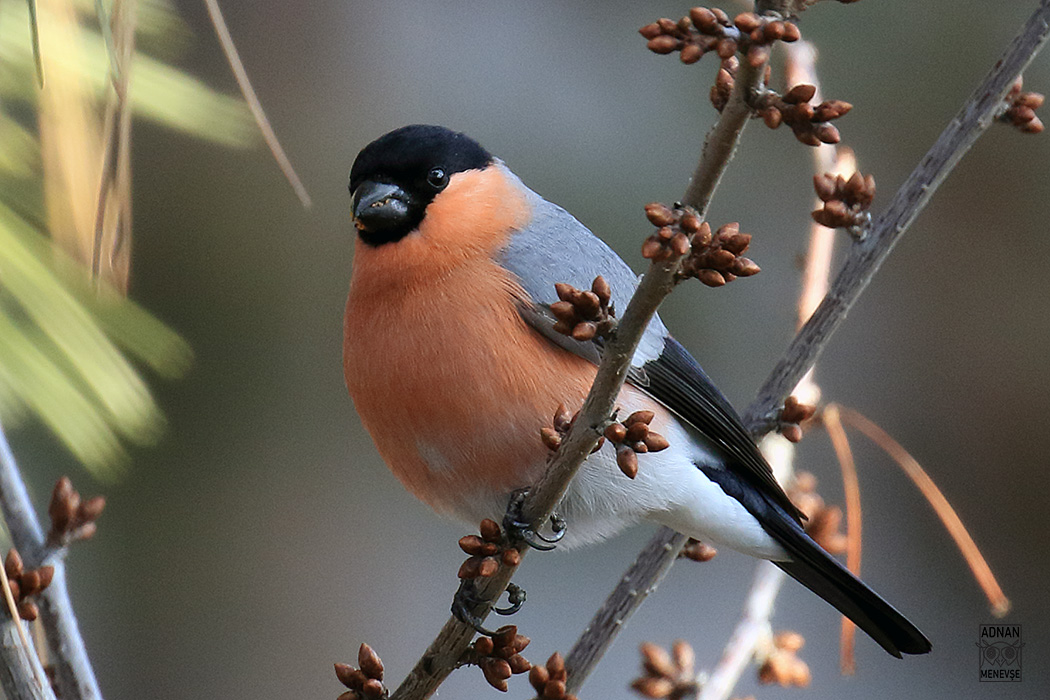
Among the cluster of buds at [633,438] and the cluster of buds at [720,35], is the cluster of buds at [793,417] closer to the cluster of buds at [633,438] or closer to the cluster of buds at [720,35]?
the cluster of buds at [633,438]

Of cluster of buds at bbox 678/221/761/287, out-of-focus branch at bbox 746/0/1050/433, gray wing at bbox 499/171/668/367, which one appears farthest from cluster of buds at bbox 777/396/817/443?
cluster of buds at bbox 678/221/761/287

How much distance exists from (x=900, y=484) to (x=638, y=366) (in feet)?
5.83

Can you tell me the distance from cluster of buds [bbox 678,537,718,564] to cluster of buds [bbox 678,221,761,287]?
0.68 metres

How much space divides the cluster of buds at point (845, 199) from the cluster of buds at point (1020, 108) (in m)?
0.16

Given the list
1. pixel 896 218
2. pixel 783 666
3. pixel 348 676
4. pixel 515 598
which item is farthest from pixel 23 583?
pixel 896 218

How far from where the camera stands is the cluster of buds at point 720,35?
0.71m

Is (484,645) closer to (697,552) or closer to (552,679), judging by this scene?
(552,679)

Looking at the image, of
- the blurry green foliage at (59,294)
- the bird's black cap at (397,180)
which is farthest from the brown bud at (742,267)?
the bird's black cap at (397,180)

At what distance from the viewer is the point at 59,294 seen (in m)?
1.16

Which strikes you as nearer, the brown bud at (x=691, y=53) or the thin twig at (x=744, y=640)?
the brown bud at (x=691, y=53)

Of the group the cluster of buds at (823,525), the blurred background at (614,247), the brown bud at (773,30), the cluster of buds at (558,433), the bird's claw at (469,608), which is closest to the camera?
the brown bud at (773,30)

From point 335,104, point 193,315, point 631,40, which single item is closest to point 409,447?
point 193,315

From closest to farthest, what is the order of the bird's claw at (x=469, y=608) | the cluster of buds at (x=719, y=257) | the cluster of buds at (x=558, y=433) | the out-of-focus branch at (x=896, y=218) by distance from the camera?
the cluster of buds at (x=719, y=257), the cluster of buds at (x=558, y=433), the bird's claw at (x=469, y=608), the out-of-focus branch at (x=896, y=218)

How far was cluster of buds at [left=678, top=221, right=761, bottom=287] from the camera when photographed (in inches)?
31.7
